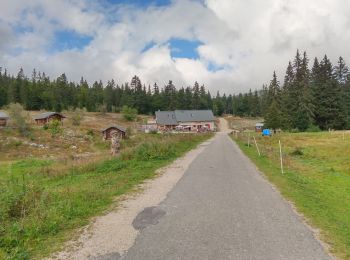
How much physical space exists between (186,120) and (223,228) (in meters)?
102

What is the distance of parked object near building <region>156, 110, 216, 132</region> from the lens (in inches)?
4205

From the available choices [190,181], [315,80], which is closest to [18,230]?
[190,181]

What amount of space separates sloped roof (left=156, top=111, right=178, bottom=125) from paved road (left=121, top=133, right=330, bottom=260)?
93.2 meters

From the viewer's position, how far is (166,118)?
10856 cm

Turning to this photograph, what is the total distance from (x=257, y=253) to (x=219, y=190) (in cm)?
651

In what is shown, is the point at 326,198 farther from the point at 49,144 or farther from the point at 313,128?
the point at 313,128

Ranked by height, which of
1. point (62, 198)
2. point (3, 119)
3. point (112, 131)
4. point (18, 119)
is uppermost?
point (3, 119)

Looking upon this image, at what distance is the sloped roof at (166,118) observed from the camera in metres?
107

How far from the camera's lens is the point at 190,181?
15289 mm

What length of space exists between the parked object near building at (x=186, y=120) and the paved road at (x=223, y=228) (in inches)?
3669

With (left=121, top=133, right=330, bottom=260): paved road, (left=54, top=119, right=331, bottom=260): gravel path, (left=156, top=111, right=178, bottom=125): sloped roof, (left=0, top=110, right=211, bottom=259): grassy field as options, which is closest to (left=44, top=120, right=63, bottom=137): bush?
(left=156, top=111, right=178, bottom=125): sloped roof

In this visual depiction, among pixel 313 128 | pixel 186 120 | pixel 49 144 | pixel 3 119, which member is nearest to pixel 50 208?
pixel 49 144

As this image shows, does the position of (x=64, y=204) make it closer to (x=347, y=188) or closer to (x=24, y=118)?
(x=347, y=188)

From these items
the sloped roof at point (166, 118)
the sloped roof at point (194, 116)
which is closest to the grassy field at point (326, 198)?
the sloped roof at point (166, 118)
